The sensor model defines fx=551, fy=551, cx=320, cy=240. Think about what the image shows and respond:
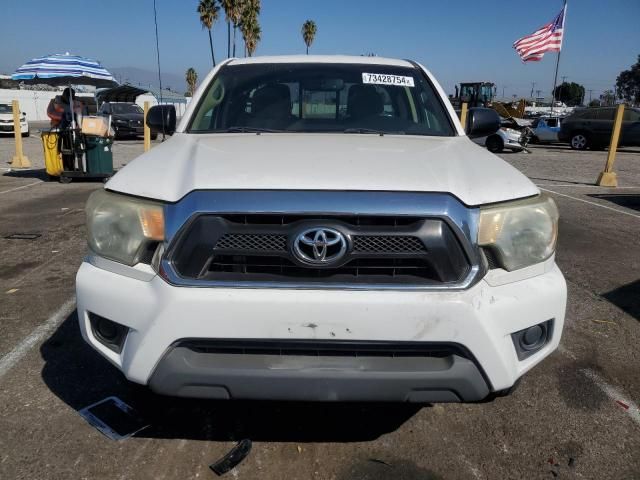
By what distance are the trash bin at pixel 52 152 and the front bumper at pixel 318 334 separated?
9461 millimetres

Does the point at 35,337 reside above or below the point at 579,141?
above

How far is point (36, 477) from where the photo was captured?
2.28 metres

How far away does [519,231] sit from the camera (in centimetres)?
219

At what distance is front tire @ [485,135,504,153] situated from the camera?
2029 cm

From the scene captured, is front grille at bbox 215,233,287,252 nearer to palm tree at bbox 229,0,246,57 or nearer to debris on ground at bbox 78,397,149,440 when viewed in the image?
debris on ground at bbox 78,397,149,440

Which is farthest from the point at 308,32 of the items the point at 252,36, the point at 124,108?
the point at 124,108

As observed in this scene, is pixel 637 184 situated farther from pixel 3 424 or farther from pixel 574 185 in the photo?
pixel 3 424

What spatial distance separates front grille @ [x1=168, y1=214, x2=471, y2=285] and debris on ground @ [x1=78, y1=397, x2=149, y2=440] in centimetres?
106

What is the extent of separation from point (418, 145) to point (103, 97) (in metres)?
25.8

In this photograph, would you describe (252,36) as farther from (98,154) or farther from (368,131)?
(368,131)

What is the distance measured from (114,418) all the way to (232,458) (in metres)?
0.71

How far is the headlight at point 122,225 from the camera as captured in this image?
2107 millimetres

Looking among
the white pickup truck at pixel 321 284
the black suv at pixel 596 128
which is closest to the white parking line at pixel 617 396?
the white pickup truck at pixel 321 284

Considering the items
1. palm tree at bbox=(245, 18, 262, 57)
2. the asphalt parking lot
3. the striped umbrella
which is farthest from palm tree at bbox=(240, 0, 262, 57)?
the asphalt parking lot
